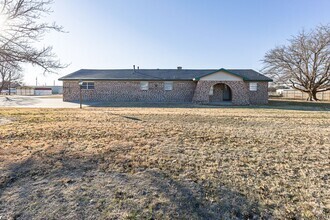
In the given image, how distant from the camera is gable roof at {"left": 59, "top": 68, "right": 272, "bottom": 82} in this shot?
819 inches

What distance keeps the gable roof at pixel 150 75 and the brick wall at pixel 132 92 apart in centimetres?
49

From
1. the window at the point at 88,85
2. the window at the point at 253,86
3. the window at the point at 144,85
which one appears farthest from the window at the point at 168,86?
the window at the point at 253,86

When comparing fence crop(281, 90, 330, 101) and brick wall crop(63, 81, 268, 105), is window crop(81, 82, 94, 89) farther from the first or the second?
fence crop(281, 90, 330, 101)

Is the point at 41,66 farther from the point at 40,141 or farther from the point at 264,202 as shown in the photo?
the point at 264,202

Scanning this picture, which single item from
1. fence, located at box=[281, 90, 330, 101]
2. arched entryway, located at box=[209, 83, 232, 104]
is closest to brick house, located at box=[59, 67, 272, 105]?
arched entryway, located at box=[209, 83, 232, 104]

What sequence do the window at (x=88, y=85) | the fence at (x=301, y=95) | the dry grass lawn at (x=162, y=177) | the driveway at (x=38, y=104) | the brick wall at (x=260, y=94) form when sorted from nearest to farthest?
the dry grass lawn at (x=162, y=177)
the driveway at (x=38, y=104)
the brick wall at (x=260, y=94)
the window at (x=88, y=85)
the fence at (x=301, y=95)

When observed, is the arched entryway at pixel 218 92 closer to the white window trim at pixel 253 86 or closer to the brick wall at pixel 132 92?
the white window trim at pixel 253 86

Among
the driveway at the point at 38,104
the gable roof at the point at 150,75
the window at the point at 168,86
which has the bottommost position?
the driveway at the point at 38,104

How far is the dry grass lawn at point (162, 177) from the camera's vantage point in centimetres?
246

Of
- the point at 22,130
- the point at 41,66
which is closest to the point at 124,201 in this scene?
the point at 22,130

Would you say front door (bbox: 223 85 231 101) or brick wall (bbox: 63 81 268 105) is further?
front door (bbox: 223 85 231 101)

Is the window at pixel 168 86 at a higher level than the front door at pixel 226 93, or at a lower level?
higher

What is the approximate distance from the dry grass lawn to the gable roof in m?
15.4

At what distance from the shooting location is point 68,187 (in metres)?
2.97
